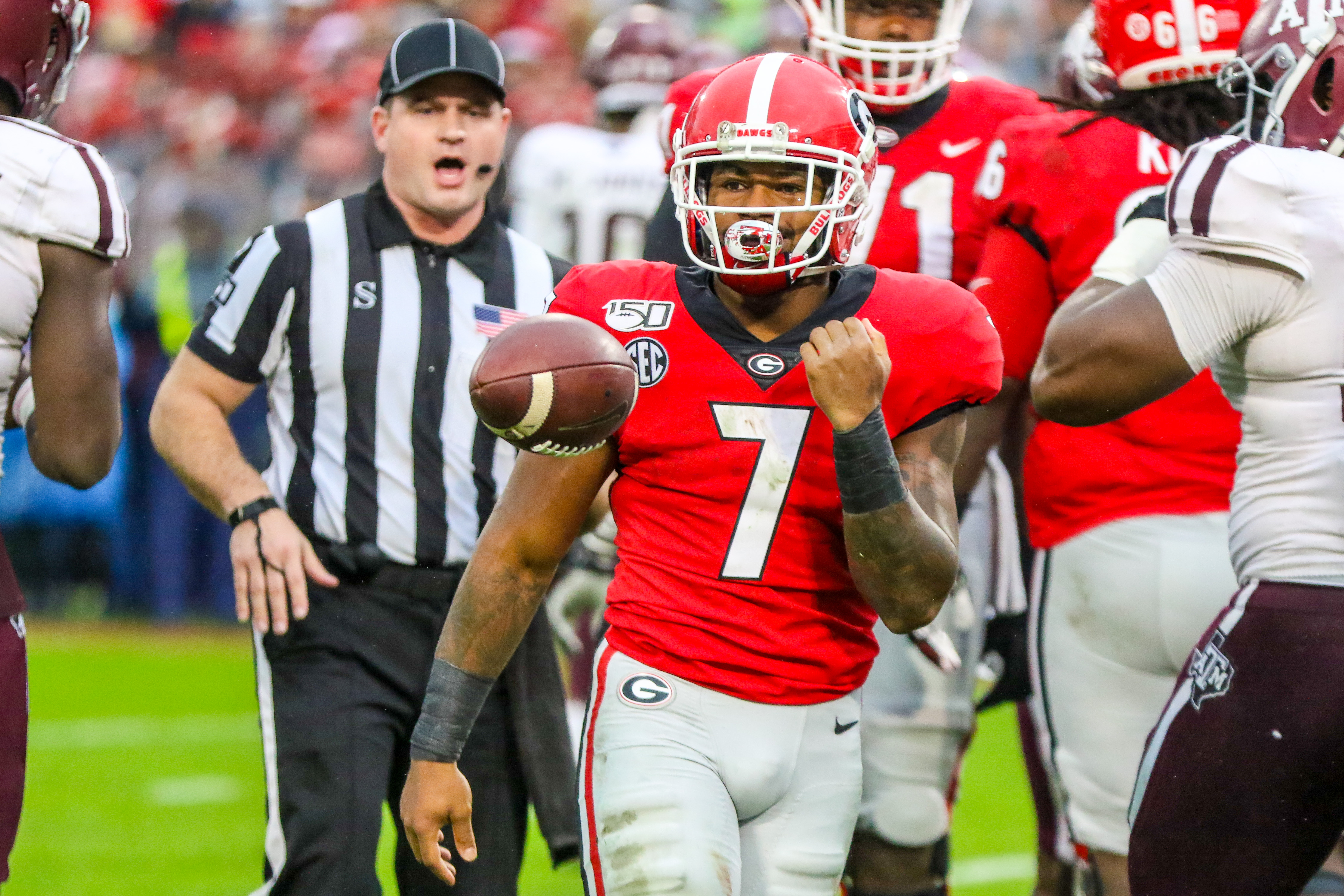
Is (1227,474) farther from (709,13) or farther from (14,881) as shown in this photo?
(709,13)

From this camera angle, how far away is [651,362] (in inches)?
107

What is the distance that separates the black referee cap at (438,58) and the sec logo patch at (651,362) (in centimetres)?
130

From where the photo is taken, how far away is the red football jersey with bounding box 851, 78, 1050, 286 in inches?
154

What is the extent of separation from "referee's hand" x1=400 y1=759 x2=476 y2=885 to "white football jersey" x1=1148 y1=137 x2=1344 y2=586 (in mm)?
1296

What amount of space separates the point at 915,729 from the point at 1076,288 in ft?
3.34

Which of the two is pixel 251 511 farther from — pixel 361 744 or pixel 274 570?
pixel 361 744

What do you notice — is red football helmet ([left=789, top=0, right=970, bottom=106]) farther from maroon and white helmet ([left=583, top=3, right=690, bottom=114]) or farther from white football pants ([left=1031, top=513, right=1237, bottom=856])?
maroon and white helmet ([left=583, top=3, right=690, bottom=114])

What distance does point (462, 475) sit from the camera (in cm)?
371

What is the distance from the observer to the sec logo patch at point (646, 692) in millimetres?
2676

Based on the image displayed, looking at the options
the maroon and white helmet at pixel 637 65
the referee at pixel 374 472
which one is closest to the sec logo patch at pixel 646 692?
the referee at pixel 374 472

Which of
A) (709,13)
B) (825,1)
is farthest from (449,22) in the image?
(709,13)

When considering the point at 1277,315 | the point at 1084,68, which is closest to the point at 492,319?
the point at 1277,315

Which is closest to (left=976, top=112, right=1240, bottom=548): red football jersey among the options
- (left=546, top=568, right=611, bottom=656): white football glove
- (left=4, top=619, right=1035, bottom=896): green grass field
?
(left=4, top=619, right=1035, bottom=896): green grass field

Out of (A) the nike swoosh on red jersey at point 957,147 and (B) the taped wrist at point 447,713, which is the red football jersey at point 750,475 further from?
(A) the nike swoosh on red jersey at point 957,147
